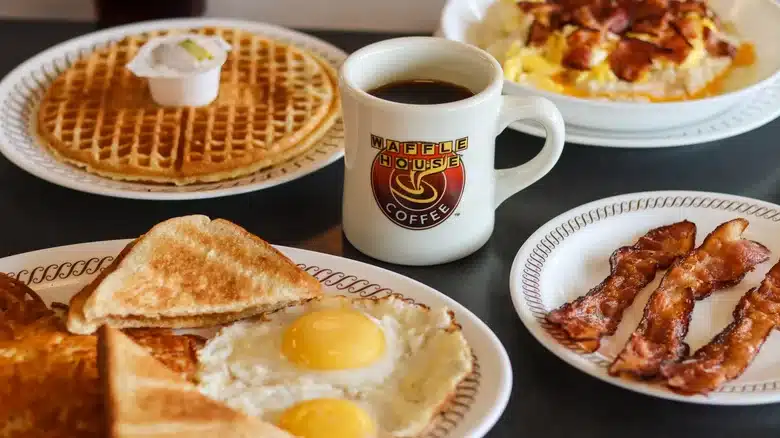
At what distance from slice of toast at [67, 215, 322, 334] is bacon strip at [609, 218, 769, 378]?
471 mm

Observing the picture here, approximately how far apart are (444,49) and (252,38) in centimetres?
80

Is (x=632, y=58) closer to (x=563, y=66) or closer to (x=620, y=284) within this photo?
(x=563, y=66)

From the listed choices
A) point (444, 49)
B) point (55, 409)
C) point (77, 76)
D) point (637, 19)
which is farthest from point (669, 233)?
point (77, 76)

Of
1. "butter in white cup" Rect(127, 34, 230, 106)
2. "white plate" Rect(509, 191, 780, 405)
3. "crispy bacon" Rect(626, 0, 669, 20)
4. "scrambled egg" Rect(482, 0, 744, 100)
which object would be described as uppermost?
"crispy bacon" Rect(626, 0, 669, 20)

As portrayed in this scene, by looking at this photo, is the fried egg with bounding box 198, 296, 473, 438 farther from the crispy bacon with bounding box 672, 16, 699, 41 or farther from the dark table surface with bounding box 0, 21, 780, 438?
the crispy bacon with bounding box 672, 16, 699, 41

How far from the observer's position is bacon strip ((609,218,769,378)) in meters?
1.18

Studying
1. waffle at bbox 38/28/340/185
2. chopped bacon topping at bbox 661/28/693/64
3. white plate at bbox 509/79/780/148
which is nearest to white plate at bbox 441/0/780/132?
white plate at bbox 509/79/780/148

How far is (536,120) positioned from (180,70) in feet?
2.54

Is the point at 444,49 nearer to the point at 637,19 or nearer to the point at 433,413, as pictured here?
the point at 433,413

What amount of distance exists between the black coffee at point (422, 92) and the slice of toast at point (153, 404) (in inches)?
22.2

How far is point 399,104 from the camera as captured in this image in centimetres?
128

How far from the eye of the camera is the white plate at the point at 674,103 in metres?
1.69

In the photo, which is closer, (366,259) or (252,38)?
(366,259)

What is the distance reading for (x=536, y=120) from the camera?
141 centimetres
